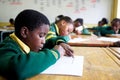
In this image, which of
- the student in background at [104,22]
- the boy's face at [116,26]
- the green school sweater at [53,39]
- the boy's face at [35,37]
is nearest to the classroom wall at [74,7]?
the student in background at [104,22]

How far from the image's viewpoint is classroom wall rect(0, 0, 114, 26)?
6.02 m

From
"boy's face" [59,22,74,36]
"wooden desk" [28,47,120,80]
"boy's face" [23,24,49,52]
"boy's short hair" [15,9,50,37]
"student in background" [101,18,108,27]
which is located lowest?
"student in background" [101,18,108,27]

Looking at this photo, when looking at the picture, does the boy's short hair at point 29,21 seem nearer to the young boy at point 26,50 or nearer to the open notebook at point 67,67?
the young boy at point 26,50

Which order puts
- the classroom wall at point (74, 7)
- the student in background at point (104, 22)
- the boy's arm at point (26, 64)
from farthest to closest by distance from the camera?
the classroom wall at point (74, 7) → the student in background at point (104, 22) → the boy's arm at point (26, 64)

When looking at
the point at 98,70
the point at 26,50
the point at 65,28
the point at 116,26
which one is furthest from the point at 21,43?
the point at 116,26

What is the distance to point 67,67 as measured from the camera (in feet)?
3.51

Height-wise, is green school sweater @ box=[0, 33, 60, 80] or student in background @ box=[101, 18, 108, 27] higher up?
green school sweater @ box=[0, 33, 60, 80]

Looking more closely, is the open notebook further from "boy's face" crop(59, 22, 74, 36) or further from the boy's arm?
"boy's face" crop(59, 22, 74, 36)

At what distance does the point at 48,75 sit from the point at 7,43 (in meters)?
0.23

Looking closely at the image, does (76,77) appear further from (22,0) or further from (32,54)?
(22,0)

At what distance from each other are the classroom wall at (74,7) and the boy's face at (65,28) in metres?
3.94

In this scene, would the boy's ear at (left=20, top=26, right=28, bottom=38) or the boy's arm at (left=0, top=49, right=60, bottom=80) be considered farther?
the boy's ear at (left=20, top=26, right=28, bottom=38)

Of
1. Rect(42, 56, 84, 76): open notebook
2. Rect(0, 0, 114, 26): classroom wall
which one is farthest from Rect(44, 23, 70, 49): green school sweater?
Rect(0, 0, 114, 26): classroom wall

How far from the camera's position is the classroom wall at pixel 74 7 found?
6016 millimetres
